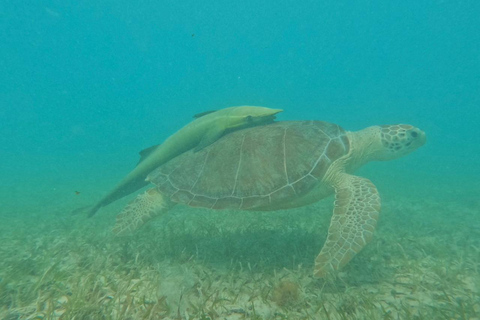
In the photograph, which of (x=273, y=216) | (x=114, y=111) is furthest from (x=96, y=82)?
(x=273, y=216)

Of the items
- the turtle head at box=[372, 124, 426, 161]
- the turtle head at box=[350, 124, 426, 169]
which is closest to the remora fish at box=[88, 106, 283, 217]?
the turtle head at box=[350, 124, 426, 169]

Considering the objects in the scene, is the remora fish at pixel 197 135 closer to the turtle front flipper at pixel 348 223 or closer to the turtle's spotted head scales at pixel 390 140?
the turtle's spotted head scales at pixel 390 140

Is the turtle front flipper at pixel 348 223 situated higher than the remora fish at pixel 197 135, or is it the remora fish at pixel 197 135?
the remora fish at pixel 197 135

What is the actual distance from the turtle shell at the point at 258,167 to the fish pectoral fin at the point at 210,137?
0.14 metres

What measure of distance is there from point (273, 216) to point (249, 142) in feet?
10.6

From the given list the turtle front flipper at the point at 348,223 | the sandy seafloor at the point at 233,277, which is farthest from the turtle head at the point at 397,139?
the sandy seafloor at the point at 233,277

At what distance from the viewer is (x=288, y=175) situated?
3.55 meters

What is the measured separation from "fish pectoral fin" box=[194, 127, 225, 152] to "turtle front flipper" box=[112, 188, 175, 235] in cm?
128

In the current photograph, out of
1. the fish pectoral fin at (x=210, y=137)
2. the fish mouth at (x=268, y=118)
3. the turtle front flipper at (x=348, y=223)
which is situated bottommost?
the turtle front flipper at (x=348, y=223)

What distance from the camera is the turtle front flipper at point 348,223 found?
104 inches

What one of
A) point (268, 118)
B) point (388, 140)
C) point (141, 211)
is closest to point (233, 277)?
point (141, 211)

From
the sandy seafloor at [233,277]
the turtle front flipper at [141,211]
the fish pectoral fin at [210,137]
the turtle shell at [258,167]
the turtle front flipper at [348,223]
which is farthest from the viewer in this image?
the fish pectoral fin at [210,137]

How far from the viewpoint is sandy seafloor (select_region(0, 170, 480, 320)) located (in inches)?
91.9

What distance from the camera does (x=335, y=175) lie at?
382cm
